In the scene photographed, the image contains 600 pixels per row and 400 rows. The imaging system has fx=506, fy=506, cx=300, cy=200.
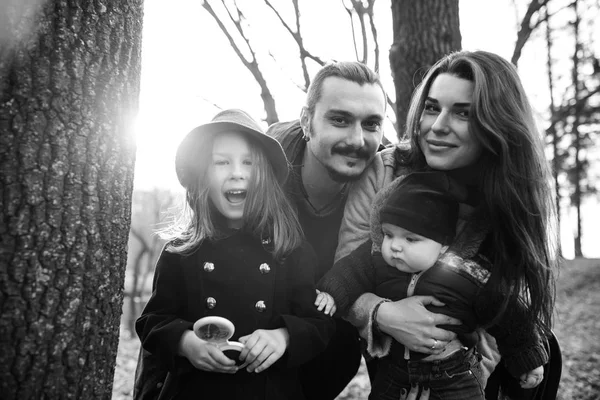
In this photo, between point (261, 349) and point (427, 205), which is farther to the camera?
point (427, 205)

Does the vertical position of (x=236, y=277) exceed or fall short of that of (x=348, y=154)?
it falls short

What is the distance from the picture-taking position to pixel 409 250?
2.41 m

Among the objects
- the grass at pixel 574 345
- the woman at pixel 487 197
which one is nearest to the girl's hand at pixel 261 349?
the woman at pixel 487 197

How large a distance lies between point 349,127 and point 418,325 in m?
1.30

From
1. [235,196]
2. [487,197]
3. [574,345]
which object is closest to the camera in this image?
[235,196]

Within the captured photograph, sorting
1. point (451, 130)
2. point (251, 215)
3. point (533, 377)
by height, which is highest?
point (451, 130)

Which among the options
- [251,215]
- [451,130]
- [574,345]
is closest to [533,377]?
[451,130]

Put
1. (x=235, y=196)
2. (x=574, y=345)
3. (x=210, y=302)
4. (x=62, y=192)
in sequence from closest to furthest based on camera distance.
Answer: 1. (x=62, y=192)
2. (x=210, y=302)
3. (x=235, y=196)
4. (x=574, y=345)

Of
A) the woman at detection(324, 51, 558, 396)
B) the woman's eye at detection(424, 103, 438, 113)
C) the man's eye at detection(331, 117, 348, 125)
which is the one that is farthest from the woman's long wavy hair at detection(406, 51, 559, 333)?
the man's eye at detection(331, 117, 348, 125)

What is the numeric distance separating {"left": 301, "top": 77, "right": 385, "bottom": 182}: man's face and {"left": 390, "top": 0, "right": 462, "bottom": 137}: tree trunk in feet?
3.34

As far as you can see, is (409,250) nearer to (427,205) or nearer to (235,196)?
(427,205)

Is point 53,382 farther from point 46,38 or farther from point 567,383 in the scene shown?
point 567,383

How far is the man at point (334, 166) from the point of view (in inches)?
122

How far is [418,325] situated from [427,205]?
578 millimetres
